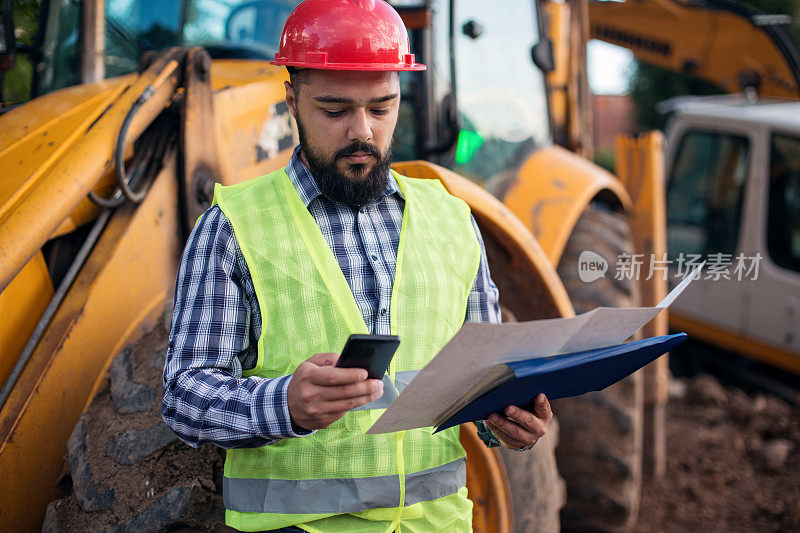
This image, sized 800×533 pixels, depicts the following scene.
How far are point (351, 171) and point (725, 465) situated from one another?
3850 millimetres

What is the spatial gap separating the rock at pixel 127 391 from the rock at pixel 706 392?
4.53 meters

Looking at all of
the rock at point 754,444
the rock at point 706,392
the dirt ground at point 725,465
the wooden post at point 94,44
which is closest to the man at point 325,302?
the wooden post at point 94,44

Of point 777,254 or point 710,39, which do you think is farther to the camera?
point 710,39

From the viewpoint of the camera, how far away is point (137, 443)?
1858 mm

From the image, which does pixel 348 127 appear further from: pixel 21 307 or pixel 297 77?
pixel 21 307

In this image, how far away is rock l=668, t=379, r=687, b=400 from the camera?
5.71m

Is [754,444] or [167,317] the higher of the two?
[167,317]

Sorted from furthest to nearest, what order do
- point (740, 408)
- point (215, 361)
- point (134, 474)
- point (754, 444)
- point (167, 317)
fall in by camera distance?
1. point (740, 408)
2. point (754, 444)
3. point (167, 317)
4. point (134, 474)
5. point (215, 361)

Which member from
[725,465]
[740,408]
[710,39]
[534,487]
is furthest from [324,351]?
[710,39]

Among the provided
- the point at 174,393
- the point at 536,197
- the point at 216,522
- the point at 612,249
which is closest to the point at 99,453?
the point at 216,522

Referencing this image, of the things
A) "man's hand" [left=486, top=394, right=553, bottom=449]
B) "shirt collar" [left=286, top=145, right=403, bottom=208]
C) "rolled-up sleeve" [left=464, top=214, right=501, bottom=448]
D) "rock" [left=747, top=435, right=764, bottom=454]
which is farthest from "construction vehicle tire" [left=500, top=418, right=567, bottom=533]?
"rock" [left=747, top=435, right=764, bottom=454]

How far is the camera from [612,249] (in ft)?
13.3

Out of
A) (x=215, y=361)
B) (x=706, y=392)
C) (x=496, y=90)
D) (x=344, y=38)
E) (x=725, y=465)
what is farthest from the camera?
(x=706, y=392)

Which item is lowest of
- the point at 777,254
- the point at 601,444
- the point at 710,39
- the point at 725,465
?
the point at 725,465
